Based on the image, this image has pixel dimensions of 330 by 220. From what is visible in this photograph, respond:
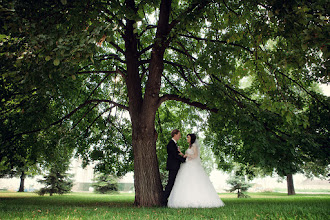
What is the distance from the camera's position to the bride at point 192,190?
7855 millimetres

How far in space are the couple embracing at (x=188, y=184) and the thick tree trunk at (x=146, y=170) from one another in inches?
15.4

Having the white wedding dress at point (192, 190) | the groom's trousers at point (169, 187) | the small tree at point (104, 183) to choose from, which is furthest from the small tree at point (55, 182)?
the white wedding dress at point (192, 190)

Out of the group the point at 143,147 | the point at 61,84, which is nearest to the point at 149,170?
the point at 143,147

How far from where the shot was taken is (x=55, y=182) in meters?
22.0

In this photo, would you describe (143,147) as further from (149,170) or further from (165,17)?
(165,17)

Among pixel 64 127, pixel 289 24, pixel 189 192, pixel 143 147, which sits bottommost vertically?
pixel 189 192

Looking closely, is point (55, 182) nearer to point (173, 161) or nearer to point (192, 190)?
point (173, 161)

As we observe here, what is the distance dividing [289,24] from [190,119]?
28.8ft

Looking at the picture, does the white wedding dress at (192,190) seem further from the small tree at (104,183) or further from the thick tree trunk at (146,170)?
the small tree at (104,183)

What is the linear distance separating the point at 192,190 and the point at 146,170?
1633 mm

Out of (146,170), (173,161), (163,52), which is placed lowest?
(146,170)

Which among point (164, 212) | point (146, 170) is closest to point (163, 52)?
point (146, 170)

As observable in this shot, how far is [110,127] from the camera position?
1315 cm

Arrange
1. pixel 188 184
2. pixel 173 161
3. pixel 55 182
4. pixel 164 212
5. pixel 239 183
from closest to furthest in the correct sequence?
1. pixel 164 212
2. pixel 188 184
3. pixel 173 161
4. pixel 239 183
5. pixel 55 182
